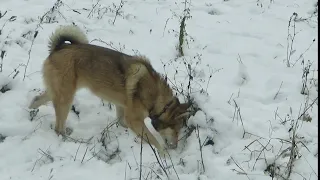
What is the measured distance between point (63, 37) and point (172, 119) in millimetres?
1431

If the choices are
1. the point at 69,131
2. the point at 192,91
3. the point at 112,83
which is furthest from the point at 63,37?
the point at 192,91

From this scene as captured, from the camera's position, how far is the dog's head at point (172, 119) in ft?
16.5

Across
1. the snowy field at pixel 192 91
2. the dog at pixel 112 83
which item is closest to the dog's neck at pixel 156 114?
the dog at pixel 112 83

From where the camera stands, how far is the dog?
5.14m

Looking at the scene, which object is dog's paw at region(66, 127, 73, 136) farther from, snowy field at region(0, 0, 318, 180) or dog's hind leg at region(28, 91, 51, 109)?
dog's hind leg at region(28, 91, 51, 109)

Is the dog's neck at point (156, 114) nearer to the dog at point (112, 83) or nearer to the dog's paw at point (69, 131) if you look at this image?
the dog at point (112, 83)

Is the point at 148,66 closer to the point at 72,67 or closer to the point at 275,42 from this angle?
the point at 72,67

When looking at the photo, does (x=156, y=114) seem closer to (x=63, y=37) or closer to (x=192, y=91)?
(x=192, y=91)

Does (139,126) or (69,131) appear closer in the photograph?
(139,126)

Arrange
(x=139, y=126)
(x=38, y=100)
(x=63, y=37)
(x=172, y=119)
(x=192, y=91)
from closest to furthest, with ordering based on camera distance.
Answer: (x=172, y=119) < (x=139, y=126) < (x=63, y=37) < (x=38, y=100) < (x=192, y=91)

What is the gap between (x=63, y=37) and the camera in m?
5.30

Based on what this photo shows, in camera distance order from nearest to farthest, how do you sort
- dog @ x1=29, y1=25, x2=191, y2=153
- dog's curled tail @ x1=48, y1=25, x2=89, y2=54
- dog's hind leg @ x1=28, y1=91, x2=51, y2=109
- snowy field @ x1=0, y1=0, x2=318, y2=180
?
snowy field @ x1=0, y1=0, x2=318, y2=180
dog @ x1=29, y1=25, x2=191, y2=153
dog's curled tail @ x1=48, y1=25, x2=89, y2=54
dog's hind leg @ x1=28, y1=91, x2=51, y2=109

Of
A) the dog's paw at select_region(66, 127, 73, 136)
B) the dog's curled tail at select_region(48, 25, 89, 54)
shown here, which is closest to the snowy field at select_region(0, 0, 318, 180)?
the dog's paw at select_region(66, 127, 73, 136)

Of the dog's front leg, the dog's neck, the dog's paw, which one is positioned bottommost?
the dog's paw
